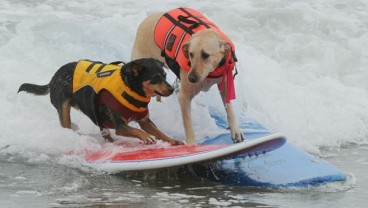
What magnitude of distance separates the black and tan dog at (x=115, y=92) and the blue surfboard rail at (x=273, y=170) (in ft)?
1.89

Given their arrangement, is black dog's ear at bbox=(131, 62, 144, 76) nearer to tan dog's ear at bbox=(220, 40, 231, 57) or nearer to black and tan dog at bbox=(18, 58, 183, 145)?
black and tan dog at bbox=(18, 58, 183, 145)

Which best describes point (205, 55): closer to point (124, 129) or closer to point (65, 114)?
point (124, 129)

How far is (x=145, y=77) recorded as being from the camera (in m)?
6.03

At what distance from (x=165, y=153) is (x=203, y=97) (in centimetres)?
178

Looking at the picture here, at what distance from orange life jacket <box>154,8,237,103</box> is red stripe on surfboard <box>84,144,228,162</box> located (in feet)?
2.27

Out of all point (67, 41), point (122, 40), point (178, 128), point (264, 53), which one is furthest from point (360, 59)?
point (178, 128)

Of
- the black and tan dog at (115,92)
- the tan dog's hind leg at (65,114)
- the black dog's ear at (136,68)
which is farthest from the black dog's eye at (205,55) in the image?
the tan dog's hind leg at (65,114)

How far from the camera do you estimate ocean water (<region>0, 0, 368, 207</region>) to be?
17.1ft

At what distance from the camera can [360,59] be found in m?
11.2

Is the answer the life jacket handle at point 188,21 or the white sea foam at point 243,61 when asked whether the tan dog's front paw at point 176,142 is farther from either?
the life jacket handle at point 188,21

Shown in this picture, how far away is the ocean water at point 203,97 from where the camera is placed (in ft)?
17.1

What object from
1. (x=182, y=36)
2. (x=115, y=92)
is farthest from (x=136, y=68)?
(x=182, y=36)

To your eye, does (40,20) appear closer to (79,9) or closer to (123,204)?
(79,9)

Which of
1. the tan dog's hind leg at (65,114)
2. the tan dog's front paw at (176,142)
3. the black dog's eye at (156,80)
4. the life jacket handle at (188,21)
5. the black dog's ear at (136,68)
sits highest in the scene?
the life jacket handle at (188,21)
